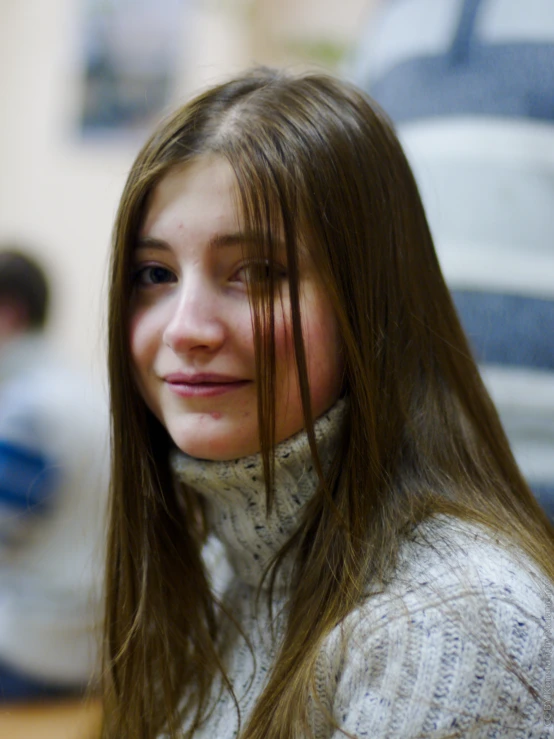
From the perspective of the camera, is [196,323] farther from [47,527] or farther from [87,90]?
[87,90]

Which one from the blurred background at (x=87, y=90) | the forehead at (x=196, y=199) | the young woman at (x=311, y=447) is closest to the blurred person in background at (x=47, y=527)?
the young woman at (x=311, y=447)

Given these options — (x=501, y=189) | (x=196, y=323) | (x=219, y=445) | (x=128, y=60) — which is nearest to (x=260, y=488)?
(x=219, y=445)

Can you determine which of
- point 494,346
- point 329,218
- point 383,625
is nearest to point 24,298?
point 494,346

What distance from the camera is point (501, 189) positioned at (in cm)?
108

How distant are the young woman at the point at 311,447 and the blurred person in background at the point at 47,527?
25.4 inches

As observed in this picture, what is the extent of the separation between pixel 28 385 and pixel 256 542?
35.7 inches

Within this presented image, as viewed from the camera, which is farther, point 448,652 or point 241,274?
point 241,274

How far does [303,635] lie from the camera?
722mm

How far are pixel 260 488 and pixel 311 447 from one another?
0.27 feet

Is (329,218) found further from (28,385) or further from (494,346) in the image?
(28,385)

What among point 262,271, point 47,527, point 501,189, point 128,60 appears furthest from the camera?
point 128,60

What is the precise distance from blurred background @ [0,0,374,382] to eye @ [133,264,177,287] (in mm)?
1736

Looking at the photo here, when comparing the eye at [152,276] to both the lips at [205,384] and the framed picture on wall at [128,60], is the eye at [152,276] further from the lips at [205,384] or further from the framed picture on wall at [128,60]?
the framed picture on wall at [128,60]

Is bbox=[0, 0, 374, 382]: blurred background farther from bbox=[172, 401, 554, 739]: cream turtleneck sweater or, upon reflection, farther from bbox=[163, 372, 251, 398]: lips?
bbox=[172, 401, 554, 739]: cream turtleneck sweater
